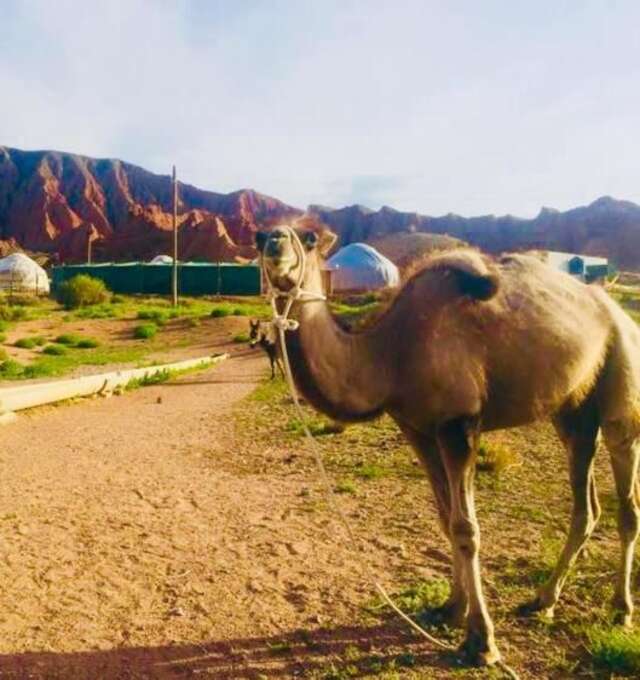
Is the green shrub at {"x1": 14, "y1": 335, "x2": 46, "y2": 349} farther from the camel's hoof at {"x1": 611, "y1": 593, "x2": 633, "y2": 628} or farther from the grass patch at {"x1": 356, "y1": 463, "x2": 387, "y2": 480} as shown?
the camel's hoof at {"x1": 611, "y1": 593, "x2": 633, "y2": 628}

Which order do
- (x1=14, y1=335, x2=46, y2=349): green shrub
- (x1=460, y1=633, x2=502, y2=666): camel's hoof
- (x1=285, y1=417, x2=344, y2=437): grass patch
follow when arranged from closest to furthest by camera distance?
(x1=460, y1=633, x2=502, y2=666): camel's hoof
(x1=285, y1=417, x2=344, y2=437): grass patch
(x1=14, y1=335, x2=46, y2=349): green shrub

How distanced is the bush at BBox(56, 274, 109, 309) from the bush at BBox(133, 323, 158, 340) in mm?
12713

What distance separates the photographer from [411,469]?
8.30 meters

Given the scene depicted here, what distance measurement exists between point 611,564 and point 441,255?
109 inches

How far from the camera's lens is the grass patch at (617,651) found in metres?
3.79

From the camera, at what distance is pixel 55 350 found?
74.2ft

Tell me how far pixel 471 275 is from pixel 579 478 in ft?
5.44

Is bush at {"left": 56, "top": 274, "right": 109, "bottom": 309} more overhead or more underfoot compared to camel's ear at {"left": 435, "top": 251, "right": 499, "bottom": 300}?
more underfoot

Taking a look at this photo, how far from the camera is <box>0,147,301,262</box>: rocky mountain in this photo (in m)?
121

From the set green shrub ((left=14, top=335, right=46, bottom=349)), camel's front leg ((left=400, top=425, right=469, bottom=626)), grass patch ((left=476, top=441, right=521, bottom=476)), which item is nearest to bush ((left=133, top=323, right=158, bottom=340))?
green shrub ((left=14, top=335, right=46, bottom=349))

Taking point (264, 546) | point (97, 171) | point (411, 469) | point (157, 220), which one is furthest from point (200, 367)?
point (97, 171)

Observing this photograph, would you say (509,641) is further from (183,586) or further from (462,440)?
(183,586)

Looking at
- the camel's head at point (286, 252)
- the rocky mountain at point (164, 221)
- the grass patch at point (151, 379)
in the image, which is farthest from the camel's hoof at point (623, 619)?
the rocky mountain at point (164, 221)

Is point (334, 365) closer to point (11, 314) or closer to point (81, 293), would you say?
point (11, 314)
